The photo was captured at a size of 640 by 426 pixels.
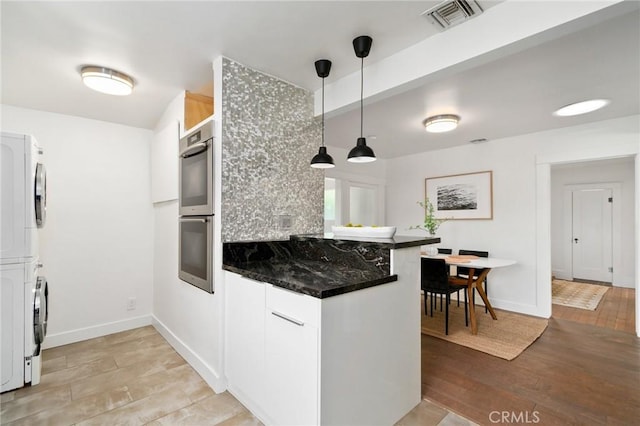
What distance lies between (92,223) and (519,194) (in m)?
5.31

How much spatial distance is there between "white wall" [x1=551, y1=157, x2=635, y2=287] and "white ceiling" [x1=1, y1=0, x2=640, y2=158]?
3284 mm

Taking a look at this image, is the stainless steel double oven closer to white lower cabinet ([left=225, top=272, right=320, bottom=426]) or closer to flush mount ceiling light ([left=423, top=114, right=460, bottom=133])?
white lower cabinet ([left=225, top=272, right=320, bottom=426])

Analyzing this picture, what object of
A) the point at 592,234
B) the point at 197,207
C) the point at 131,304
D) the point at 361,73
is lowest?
the point at 131,304

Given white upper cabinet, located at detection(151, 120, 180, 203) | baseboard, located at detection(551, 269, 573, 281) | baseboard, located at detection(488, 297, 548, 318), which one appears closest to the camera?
white upper cabinet, located at detection(151, 120, 180, 203)

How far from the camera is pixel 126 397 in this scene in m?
2.10

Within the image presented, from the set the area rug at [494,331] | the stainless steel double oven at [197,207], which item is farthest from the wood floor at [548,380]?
the stainless steel double oven at [197,207]

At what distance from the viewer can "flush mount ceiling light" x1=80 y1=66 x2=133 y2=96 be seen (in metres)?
Result: 2.27

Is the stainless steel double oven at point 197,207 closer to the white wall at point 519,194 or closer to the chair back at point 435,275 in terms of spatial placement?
the chair back at point 435,275

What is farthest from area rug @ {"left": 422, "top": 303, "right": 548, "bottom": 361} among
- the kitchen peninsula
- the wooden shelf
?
the wooden shelf

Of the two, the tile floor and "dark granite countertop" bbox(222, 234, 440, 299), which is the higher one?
"dark granite countertop" bbox(222, 234, 440, 299)

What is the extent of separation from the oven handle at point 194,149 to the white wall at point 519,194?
12.9 feet

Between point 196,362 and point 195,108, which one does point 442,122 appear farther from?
point 196,362

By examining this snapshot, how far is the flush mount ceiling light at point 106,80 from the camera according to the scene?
2.27 m

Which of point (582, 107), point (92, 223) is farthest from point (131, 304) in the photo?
point (582, 107)
